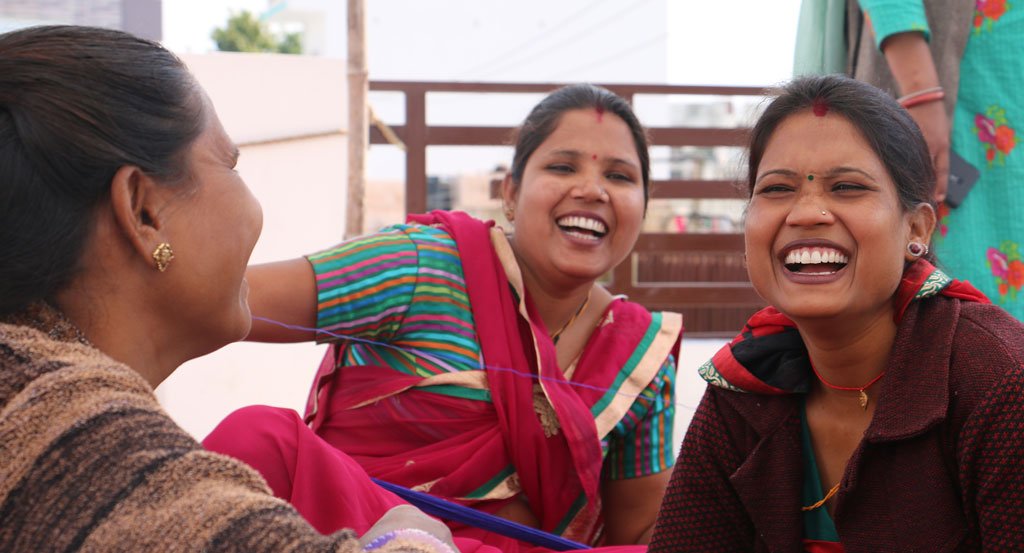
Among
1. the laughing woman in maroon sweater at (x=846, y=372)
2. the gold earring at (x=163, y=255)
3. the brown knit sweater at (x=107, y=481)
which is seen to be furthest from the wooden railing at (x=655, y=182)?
the brown knit sweater at (x=107, y=481)

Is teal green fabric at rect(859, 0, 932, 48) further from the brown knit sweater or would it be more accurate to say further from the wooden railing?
the wooden railing

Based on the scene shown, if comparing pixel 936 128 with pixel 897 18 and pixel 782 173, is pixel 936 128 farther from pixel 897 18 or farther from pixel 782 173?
pixel 782 173

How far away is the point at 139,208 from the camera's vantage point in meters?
1.29

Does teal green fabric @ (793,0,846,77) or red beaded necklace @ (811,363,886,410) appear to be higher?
teal green fabric @ (793,0,846,77)

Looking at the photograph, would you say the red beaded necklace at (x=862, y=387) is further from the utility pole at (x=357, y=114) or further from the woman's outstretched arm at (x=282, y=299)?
the utility pole at (x=357, y=114)

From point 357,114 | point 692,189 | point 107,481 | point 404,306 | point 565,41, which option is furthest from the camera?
point 565,41

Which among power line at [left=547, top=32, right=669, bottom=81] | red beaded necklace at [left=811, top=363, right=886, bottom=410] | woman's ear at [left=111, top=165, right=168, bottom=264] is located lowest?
red beaded necklace at [left=811, top=363, right=886, bottom=410]

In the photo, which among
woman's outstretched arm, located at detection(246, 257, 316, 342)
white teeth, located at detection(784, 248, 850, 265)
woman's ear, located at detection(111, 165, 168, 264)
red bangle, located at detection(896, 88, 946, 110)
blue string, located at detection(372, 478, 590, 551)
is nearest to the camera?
woman's ear, located at detection(111, 165, 168, 264)

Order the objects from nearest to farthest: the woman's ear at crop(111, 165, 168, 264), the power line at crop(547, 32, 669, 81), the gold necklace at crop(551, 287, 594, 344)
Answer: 1. the woman's ear at crop(111, 165, 168, 264)
2. the gold necklace at crop(551, 287, 594, 344)
3. the power line at crop(547, 32, 669, 81)

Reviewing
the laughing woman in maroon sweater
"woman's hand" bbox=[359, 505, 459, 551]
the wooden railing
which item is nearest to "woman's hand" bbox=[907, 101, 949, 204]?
the laughing woman in maroon sweater

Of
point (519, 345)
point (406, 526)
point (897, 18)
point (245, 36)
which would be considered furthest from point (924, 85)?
point (245, 36)

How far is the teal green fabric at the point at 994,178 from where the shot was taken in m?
2.71

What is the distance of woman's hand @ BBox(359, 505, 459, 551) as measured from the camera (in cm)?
142

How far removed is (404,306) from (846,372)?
43.8 inches
